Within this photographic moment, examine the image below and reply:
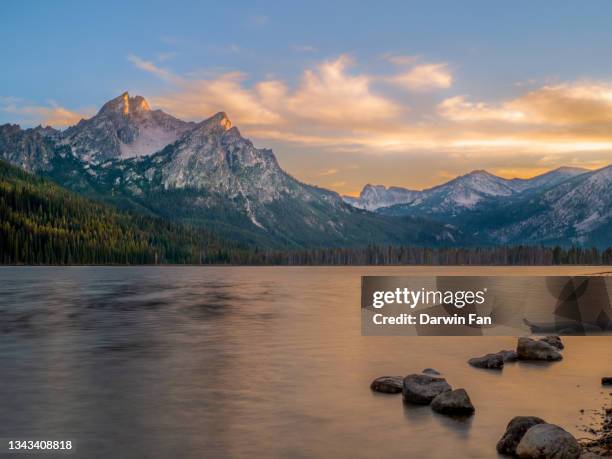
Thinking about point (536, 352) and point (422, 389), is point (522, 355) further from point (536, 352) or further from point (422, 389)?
point (422, 389)

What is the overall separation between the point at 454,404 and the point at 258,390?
510 inches

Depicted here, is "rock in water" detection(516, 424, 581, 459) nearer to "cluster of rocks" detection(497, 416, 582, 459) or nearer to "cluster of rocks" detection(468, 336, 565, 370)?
"cluster of rocks" detection(497, 416, 582, 459)

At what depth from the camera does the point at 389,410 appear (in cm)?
3231

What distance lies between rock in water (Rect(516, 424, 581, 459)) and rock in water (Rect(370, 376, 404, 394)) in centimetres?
1288

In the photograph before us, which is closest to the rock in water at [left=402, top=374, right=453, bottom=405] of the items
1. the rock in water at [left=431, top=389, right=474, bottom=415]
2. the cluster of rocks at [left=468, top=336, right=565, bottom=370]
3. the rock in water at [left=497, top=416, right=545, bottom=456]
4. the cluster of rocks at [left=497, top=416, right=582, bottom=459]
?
the rock in water at [left=431, top=389, right=474, bottom=415]

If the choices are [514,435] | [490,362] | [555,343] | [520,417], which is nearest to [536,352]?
[490,362]

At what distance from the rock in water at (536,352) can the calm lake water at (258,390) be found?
132 centimetres

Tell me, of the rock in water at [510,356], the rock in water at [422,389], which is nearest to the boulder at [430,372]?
the rock in water at [510,356]

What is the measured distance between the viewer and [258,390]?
38.6 m

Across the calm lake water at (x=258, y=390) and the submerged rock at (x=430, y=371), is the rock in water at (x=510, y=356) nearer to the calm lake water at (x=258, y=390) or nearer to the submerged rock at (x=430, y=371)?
the calm lake water at (x=258, y=390)

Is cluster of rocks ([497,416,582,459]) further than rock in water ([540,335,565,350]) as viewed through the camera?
No

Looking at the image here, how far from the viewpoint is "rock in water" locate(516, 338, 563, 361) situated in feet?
159

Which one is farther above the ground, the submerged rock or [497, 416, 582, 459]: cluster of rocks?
[497, 416, 582, 459]: cluster of rocks

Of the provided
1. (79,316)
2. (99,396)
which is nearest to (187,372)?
(99,396)
